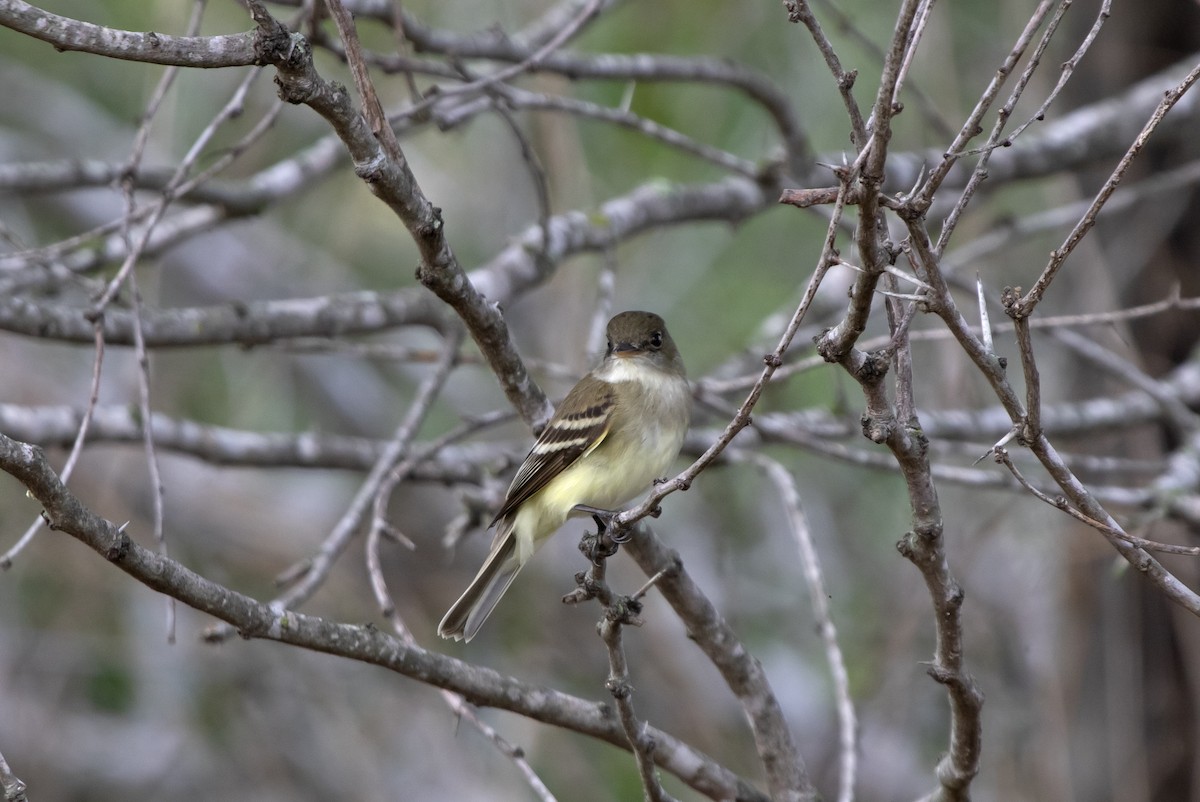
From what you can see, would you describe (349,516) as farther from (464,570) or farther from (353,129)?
(464,570)

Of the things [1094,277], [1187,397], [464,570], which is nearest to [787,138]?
[1094,277]

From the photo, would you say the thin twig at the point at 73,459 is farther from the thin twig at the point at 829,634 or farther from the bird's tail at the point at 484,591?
the thin twig at the point at 829,634

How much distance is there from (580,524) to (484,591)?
3.77 m

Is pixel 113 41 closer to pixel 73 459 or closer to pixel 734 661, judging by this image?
pixel 73 459

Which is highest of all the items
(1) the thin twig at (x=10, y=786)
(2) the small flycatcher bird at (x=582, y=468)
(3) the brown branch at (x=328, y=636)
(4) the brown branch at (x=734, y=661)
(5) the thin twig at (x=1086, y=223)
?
(2) the small flycatcher bird at (x=582, y=468)

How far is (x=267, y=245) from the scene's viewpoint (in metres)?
9.77

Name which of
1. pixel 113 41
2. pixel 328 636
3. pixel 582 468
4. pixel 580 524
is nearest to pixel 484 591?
pixel 582 468

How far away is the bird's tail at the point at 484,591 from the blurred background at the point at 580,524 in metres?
0.20

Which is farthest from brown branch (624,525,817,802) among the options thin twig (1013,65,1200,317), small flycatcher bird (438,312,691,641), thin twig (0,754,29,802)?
thin twig (0,754,29,802)

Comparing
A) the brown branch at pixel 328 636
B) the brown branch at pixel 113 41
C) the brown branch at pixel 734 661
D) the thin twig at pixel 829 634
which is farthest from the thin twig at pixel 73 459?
the thin twig at pixel 829 634

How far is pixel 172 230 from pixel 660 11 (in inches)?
183

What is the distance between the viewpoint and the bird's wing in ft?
14.1

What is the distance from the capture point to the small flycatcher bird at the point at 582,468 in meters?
4.31

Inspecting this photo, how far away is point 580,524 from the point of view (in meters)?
8.12
